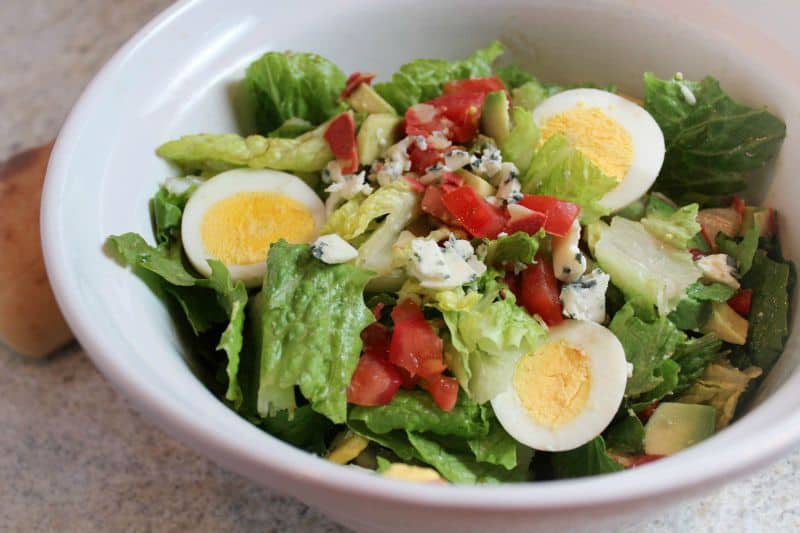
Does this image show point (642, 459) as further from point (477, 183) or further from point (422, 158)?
point (422, 158)

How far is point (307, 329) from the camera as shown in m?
1.55

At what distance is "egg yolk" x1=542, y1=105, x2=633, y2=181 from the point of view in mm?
1865

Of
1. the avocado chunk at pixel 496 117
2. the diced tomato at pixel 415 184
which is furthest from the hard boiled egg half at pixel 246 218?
the avocado chunk at pixel 496 117

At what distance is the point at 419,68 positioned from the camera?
2107mm

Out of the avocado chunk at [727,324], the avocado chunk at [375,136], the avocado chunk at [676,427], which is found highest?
the avocado chunk at [375,136]

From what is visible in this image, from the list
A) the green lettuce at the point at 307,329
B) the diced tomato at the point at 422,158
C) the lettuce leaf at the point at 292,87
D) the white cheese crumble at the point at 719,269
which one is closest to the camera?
the green lettuce at the point at 307,329

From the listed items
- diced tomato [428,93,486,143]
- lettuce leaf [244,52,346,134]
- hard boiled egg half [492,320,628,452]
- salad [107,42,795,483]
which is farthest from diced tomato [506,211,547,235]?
lettuce leaf [244,52,346,134]

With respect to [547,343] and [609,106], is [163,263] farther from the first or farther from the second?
[609,106]

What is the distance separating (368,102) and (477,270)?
0.63 metres

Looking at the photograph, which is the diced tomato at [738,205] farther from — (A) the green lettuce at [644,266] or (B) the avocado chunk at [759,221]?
(A) the green lettuce at [644,266]

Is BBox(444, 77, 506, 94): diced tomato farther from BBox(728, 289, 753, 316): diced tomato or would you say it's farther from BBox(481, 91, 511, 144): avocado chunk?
BBox(728, 289, 753, 316): diced tomato

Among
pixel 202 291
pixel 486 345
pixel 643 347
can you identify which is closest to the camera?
pixel 486 345

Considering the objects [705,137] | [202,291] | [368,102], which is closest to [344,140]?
[368,102]

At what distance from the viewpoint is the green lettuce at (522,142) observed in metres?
1.85
